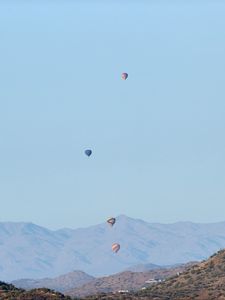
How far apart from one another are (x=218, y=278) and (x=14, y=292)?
225 feet

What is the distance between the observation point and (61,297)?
124938 millimetres

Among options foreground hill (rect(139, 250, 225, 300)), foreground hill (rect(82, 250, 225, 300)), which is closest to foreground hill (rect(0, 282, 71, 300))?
foreground hill (rect(82, 250, 225, 300))

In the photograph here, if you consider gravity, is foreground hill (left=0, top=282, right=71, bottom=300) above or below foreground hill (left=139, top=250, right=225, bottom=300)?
below

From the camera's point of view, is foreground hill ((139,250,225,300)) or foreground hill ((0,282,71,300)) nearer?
foreground hill ((0,282,71,300))

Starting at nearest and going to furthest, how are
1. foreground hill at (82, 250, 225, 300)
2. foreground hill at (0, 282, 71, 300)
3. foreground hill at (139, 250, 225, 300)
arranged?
1. foreground hill at (0, 282, 71, 300)
2. foreground hill at (82, 250, 225, 300)
3. foreground hill at (139, 250, 225, 300)

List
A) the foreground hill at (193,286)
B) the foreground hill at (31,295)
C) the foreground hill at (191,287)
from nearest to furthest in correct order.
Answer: the foreground hill at (31,295)
the foreground hill at (191,287)
the foreground hill at (193,286)

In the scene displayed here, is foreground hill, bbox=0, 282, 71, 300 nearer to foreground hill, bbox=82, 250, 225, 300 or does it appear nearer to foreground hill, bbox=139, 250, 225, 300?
foreground hill, bbox=82, 250, 225, 300

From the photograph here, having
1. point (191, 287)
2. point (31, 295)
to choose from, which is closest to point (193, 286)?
point (191, 287)

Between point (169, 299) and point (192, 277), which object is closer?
point (169, 299)

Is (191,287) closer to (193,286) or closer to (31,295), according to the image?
(193,286)

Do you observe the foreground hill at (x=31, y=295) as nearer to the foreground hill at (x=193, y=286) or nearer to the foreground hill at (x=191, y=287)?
the foreground hill at (x=191, y=287)

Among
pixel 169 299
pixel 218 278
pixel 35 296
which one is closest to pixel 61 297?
pixel 35 296

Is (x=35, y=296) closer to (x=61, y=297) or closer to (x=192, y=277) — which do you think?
(x=61, y=297)

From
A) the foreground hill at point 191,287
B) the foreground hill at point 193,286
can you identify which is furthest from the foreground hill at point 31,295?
the foreground hill at point 193,286
